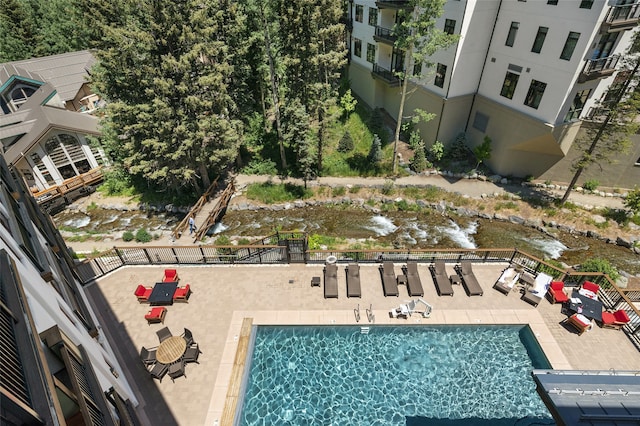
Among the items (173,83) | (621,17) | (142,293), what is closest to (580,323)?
(621,17)

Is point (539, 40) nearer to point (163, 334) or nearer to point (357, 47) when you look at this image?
point (357, 47)

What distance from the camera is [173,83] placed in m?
23.1

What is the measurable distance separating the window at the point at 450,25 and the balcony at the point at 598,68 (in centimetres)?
1006

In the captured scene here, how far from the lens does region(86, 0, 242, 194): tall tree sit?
21938mm

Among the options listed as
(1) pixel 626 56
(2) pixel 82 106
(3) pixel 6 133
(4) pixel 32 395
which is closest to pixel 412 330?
(4) pixel 32 395

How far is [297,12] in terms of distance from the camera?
22.5 metres

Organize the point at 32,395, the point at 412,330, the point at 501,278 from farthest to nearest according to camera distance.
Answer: the point at 501,278 < the point at 412,330 < the point at 32,395

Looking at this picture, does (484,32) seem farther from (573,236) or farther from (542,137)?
(573,236)

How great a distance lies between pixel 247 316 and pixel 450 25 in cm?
2777

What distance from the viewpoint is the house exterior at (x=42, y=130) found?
96.6ft

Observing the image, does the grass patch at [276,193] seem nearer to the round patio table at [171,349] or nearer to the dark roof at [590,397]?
the round patio table at [171,349]

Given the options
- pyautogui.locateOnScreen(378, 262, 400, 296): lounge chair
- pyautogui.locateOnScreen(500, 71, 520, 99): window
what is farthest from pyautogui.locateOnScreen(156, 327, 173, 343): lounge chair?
pyautogui.locateOnScreen(500, 71, 520, 99): window

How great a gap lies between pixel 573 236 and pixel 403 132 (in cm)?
1783

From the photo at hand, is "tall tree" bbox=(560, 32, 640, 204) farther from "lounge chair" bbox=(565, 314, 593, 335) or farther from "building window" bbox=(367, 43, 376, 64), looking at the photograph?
"building window" bbox=(367, 43, 376, 64)
